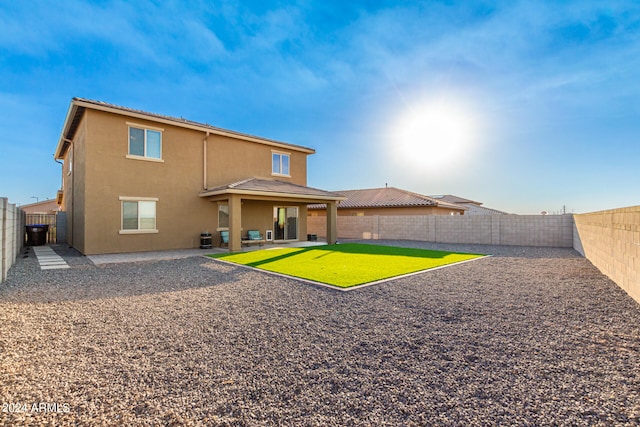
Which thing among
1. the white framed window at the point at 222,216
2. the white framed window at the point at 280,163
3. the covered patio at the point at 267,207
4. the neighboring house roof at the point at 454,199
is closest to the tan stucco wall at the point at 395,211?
the covered patio at the point at 267,207

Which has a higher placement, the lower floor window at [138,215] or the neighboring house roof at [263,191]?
the neighboring house roof at [263,191]

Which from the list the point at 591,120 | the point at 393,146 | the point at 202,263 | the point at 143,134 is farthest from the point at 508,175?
the point at 143,134

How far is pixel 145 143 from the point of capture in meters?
13.0

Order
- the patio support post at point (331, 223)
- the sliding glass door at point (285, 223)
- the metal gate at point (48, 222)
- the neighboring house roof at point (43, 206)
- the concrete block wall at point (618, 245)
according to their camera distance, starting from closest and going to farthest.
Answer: the concrete block wall at point (618, 245) → the patio support post at point (331, 223) → the metal gate at point (48, 222) → the sliding glass door at point (285, 223) → the neighboring house roof at point (43, 206)

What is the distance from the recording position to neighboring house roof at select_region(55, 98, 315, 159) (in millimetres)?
11461

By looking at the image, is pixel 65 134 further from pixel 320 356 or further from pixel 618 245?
pixel 618 245

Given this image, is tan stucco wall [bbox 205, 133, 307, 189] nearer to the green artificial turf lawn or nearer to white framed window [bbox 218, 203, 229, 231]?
white framed window [bbox 218, 203, 229, 231]

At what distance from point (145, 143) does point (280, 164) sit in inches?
290

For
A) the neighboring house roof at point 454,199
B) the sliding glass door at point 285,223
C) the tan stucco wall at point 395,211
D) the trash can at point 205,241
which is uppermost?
the neighboring house roof at point 454,199

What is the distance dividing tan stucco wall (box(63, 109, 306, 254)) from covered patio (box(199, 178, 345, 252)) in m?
0.14

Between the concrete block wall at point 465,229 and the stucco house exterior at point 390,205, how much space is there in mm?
3346

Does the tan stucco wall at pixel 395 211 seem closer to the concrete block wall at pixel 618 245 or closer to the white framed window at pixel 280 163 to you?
the white framed window at pixel 280 163

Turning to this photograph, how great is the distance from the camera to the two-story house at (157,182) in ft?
39.0

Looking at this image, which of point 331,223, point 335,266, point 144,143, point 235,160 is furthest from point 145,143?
point 335,266
